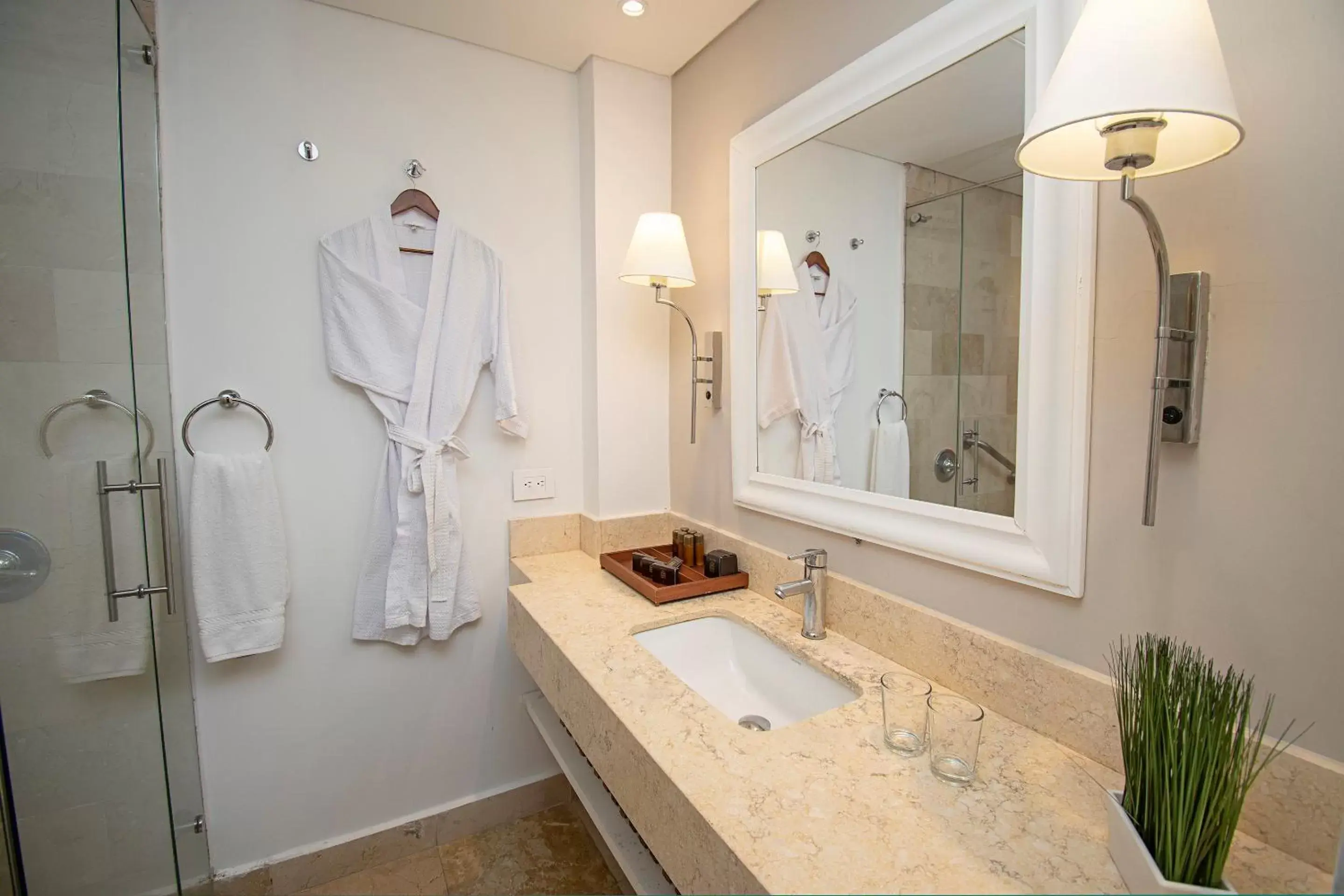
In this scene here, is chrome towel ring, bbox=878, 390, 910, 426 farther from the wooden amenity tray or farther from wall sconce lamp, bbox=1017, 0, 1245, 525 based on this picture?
the wooden amenity tray

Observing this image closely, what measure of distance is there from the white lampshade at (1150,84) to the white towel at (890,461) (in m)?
0.60

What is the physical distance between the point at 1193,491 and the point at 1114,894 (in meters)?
0.50

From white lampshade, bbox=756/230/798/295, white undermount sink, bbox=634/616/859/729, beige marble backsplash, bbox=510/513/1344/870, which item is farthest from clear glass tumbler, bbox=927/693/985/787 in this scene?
white lampshade, bbox=756/230/798/295

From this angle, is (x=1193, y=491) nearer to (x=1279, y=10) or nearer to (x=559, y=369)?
(x=1279, y=10)

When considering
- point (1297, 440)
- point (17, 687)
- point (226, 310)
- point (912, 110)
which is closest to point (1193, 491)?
point (1297, 440)

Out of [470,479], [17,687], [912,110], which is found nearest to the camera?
[17,687]

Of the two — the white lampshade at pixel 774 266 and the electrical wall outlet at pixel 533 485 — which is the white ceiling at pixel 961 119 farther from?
the electrical wall outlet at pixel 533 485

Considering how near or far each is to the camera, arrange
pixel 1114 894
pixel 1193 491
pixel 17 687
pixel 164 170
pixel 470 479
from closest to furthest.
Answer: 1. pixel 1114 894
2. pixel 1193 491
3. pixel 17 687
4. pixel 164 170
5. pixel 470 479

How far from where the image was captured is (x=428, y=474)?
5.69 feet

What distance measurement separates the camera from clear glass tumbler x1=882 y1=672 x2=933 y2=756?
3.18ft

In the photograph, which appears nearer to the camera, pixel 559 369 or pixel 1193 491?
pixel 1193 491

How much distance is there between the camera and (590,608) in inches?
61.2

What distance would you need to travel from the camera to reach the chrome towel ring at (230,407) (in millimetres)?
1549

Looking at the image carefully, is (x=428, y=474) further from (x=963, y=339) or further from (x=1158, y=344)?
(x=1158, y=344)
